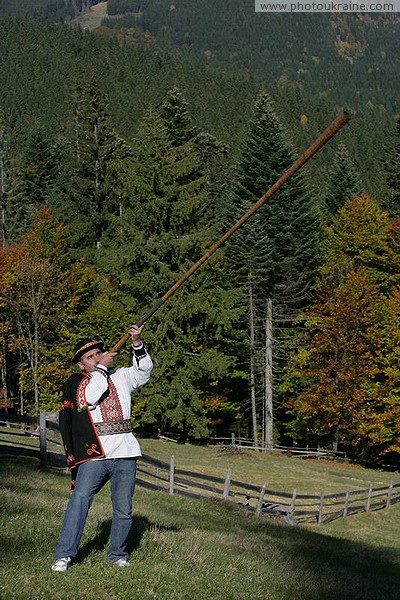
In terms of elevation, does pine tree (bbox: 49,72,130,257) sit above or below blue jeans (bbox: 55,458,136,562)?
above

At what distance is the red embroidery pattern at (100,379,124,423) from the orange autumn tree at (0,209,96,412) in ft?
95.5

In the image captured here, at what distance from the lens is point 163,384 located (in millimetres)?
32062

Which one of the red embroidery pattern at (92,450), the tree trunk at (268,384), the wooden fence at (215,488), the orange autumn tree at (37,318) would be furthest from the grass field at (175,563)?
the tree trunk at (268,384)

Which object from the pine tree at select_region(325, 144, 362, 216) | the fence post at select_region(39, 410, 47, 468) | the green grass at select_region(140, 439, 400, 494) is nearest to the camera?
the fence post at select_region(39, 410, 47, 468)

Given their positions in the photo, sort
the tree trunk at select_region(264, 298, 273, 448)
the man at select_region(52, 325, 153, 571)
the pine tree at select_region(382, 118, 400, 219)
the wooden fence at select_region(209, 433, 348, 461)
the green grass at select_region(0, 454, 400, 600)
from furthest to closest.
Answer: the pine tree at select_region(382, 118, 400, 219) < the tree trunk at select_region(264, 298, 273, 448) < the wooden fence at select_region(209, 433, 348, 461) < the man at select_region(52, 325, 153, 571) < the green grass at select_region(0, 454, 400, 600)

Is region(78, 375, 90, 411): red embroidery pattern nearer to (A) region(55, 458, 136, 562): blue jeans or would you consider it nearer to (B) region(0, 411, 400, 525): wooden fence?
(A) region(55, 458, 136, 562): blue jeans

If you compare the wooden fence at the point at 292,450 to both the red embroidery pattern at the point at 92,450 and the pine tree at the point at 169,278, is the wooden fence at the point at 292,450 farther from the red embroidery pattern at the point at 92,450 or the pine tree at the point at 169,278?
the red embroidery pattern at the point at 92,450

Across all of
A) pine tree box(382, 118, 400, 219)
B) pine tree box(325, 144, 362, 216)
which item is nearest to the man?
pine tree box(382, 118, 400, 219)

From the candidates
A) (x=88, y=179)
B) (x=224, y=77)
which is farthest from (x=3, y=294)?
(x=224, y=77)

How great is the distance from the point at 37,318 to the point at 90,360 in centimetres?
3094

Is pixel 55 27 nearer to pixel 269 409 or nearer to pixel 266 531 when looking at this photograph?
pixel 269 409

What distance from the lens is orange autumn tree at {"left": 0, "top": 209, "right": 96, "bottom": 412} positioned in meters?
35.1

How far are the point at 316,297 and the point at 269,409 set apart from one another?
8026mm

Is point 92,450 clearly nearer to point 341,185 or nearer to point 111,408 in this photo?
point 111,408
